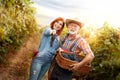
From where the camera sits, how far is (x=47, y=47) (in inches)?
258

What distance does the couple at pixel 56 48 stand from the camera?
594 centimetres

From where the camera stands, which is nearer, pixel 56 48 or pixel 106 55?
pixel 56 48

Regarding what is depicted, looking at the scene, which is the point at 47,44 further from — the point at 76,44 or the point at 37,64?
the point at 76,44

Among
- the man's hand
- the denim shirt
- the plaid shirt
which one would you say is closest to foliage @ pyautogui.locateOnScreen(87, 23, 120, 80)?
the denim shirt

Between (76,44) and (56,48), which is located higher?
(76,44)

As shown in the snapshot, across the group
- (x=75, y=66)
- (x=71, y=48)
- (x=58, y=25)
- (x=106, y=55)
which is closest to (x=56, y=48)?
(x=58, y=25)

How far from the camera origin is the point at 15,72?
11.2 m

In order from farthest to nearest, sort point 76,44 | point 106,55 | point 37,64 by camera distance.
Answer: point 106,55
point 37,64
point 76,44

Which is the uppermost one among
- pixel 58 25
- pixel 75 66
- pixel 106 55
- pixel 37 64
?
pixel 58 25

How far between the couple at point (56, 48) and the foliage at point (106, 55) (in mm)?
3117

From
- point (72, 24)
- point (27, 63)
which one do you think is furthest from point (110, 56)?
point (72, 24)

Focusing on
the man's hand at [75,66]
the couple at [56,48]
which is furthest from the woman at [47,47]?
the man's hand at [75,66]

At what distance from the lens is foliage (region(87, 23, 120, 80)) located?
9716 mm

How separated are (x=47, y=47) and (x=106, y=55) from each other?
197 inches
